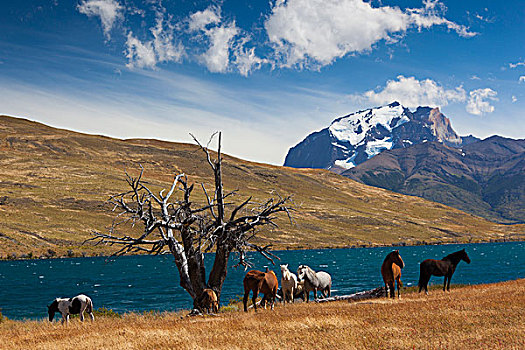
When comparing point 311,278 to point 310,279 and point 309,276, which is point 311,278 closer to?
point 310,279

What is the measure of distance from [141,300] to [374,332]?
4145 cm

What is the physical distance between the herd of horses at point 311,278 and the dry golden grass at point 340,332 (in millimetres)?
3625

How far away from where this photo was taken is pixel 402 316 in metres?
17.4

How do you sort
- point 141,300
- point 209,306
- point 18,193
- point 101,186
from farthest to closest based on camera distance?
point 101,186 < point 18,193 < point 141,300 < point 209,306

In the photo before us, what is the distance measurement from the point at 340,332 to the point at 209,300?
1100 centimetres

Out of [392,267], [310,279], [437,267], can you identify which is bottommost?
[310,279]

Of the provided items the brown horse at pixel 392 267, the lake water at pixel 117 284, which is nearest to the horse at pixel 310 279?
the brown horse at pixel 392 267

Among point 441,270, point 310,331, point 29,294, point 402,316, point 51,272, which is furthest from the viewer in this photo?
point 51,272

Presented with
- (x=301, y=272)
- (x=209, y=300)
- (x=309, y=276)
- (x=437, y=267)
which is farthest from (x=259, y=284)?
(x=437, y=267)

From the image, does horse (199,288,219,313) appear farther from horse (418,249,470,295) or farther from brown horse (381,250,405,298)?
horse (418,249,470,295)

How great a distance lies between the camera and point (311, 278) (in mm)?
31016

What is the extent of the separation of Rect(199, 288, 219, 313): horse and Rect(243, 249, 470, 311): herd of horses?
1.60 metres

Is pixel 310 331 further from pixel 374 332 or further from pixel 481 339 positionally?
pixel 481 339

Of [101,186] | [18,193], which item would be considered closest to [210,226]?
[18,193]
